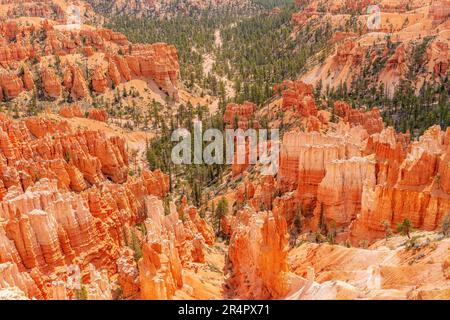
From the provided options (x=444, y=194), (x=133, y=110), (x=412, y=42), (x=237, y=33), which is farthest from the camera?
(x=237, y=33)

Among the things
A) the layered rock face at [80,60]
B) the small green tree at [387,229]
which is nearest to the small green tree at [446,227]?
the small green tree at [387,229]

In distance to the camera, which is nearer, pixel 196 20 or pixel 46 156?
pixel 46 156

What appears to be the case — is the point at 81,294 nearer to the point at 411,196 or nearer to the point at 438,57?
the point at 411,196

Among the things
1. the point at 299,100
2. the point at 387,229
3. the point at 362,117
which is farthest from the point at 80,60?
the point at 387,229

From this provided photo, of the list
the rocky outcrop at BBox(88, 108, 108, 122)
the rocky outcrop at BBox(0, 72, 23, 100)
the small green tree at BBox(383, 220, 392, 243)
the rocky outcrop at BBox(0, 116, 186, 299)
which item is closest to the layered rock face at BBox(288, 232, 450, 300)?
the small green tree at BBox(383, 220, 392, 243)

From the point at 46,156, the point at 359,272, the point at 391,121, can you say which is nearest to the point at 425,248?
the point at 359,272

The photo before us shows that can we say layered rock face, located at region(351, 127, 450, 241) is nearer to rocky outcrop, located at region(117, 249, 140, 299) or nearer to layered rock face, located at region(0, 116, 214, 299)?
layered rock face, located at region(0, 116, 214, 299)

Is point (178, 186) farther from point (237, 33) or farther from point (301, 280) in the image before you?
point (237, 33)
